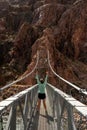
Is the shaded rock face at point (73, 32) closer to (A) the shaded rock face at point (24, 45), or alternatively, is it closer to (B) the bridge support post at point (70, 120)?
(A) the shaded rock face at point (24, 45)

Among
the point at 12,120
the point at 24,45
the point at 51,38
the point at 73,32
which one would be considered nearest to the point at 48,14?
the point at 73,32

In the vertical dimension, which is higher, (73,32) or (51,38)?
Answer: (51,38)

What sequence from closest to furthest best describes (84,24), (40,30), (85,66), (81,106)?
(81,106) → (85,66) → (40,30) → (84,24)

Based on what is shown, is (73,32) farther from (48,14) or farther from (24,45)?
(24,45)

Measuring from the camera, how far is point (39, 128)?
7102mm

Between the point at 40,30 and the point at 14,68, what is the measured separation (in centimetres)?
799

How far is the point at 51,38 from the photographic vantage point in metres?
39.7

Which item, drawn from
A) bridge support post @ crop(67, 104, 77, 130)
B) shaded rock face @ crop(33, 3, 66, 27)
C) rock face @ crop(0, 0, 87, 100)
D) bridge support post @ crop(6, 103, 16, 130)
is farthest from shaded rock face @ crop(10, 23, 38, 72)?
bridge support post @ crop(67, 104, 77, 130)

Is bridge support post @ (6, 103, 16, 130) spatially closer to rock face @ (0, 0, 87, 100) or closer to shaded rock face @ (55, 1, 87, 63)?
rock face @ (0, 0, 87, 100)

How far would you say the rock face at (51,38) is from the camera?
118ft

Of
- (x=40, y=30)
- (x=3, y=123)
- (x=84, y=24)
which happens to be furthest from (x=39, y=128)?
(x=84, y=24)

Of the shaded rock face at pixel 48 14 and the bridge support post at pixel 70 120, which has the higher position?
the bridge support post at pixel 70 120

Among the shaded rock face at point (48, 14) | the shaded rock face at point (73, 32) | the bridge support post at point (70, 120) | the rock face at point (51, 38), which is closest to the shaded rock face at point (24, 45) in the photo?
the rock face at point (51, 38)

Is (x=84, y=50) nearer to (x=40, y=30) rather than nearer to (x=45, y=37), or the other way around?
(x=40, y=30)
